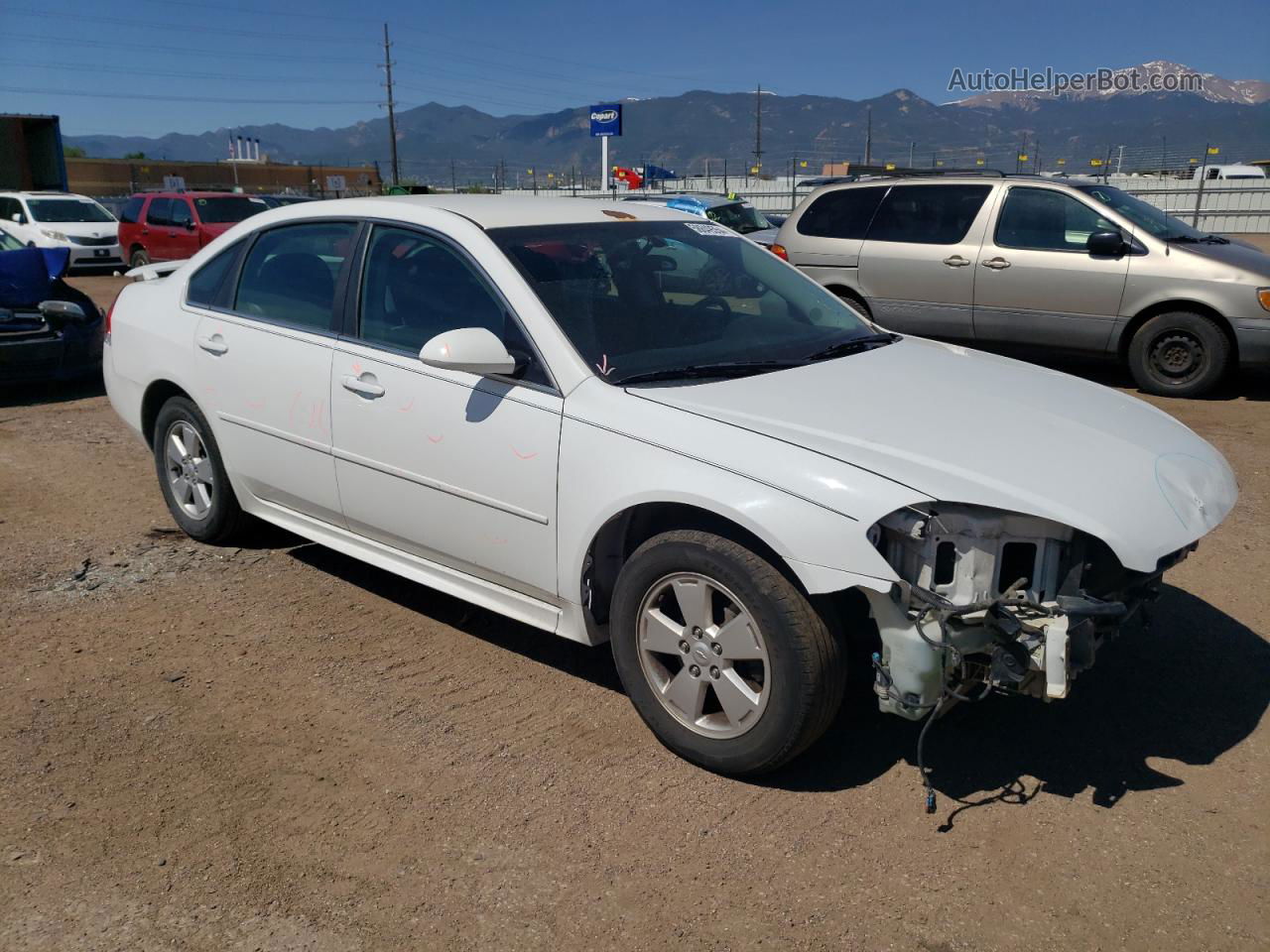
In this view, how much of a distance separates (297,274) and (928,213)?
6.75m

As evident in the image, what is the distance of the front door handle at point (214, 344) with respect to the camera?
4.65 m

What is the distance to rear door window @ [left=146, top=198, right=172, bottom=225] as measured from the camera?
19516mm

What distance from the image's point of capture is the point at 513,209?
13.6 ft

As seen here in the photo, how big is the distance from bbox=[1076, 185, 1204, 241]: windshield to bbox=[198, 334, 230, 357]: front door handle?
735cm

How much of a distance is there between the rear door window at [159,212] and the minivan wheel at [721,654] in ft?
61.9

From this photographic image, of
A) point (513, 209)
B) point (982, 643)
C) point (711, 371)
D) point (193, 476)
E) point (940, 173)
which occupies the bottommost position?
point (193, 476)

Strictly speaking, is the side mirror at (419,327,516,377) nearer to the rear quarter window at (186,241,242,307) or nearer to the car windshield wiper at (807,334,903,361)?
the car windshield wiper at (807,334,903,361)

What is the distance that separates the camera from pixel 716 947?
101 inches

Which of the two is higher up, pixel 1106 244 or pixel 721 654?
pixel 1106 244

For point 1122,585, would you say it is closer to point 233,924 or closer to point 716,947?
point 716,947

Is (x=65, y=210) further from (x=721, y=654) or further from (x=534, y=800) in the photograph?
(x=721, y=654)

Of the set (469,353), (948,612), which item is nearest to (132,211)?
(469,353)

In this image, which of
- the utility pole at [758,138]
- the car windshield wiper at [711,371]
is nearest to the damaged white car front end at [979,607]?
the car windshield wiper at [711,371]

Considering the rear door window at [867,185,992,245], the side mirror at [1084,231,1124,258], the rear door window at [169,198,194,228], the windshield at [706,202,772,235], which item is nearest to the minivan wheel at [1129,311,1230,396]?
the side mirror at [1084,231,1124,258]
